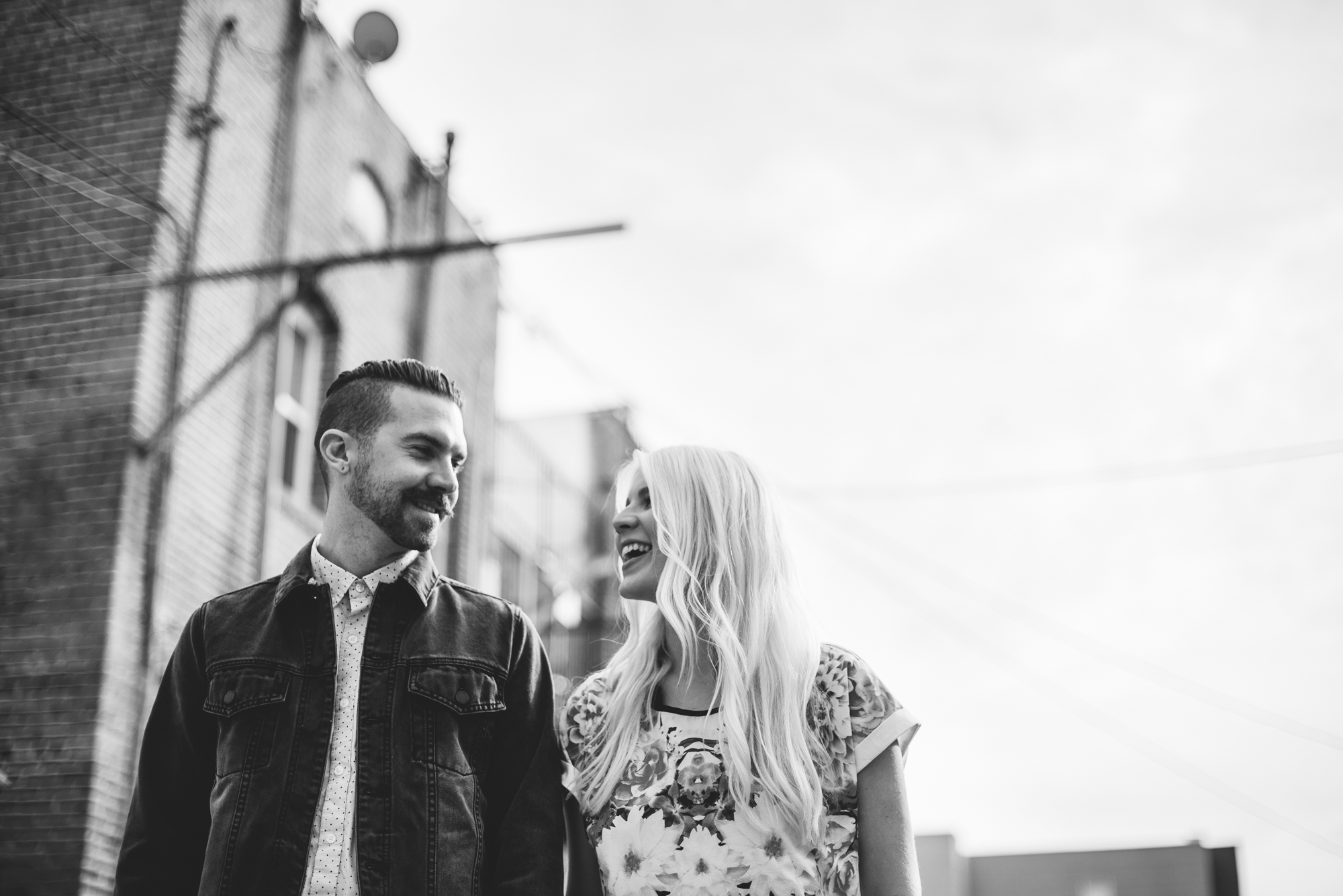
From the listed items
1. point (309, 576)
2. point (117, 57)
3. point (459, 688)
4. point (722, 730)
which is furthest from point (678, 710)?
point (117, 57)

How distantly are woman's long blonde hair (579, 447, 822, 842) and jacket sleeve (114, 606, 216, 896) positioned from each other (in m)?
1.02

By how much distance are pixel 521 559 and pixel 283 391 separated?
277 inches

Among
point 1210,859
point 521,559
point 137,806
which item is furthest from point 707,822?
point 1210,859

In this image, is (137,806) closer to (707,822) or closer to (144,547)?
(707,822)

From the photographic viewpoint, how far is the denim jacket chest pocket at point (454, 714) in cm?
343

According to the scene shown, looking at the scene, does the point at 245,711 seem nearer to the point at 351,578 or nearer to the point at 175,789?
the point at 175,789

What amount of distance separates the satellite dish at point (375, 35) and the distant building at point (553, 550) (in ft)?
20.7

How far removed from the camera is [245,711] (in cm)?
343

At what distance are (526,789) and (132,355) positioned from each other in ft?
21.3

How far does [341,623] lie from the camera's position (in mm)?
3627

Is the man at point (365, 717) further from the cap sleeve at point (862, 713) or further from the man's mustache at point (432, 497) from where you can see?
the cap sleeve at point (862, 713)

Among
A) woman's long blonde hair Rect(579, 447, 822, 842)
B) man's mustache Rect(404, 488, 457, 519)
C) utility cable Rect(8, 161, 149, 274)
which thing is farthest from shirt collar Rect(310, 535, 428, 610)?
utility cable Rect(8, 161, 149, 274)

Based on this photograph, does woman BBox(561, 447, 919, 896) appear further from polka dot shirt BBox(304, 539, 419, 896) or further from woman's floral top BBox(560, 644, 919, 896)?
polka dot shirt BBox(304, 539, 419, 896)

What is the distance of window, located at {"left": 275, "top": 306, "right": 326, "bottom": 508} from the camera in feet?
36.6
